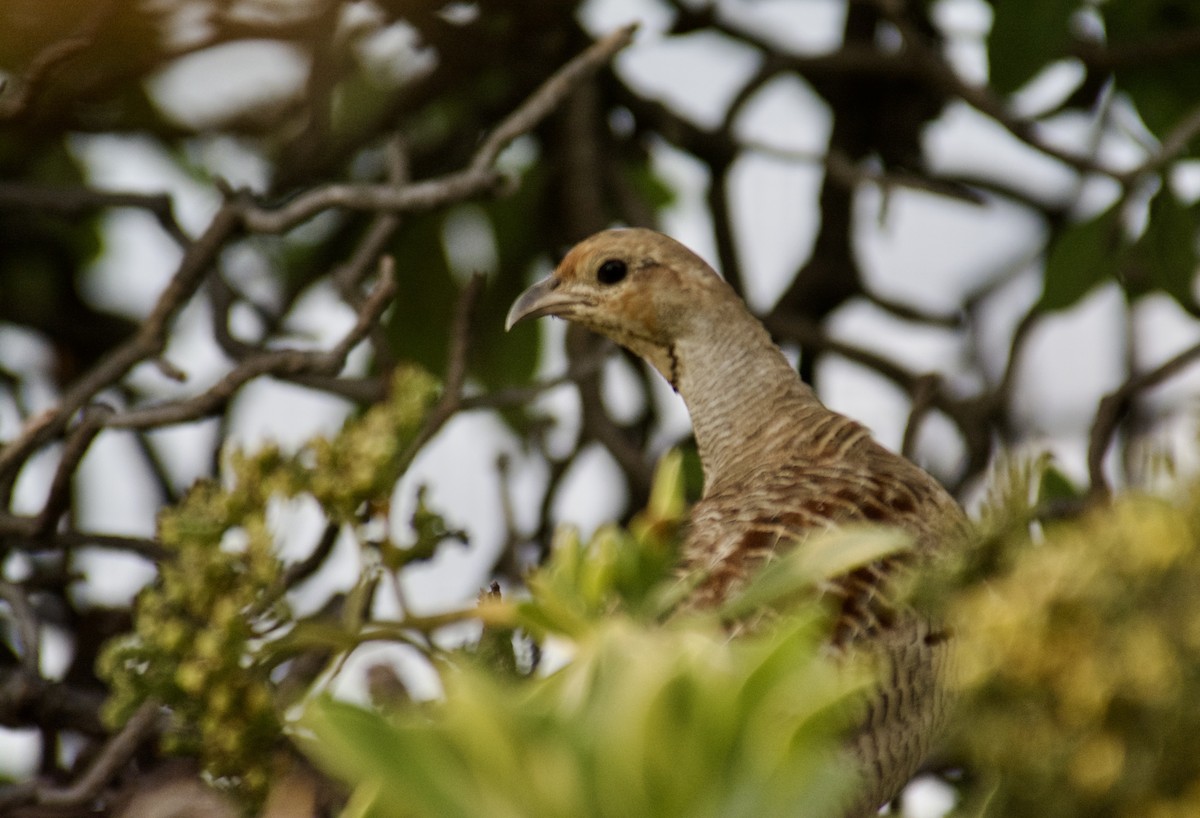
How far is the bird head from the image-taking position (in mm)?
4562

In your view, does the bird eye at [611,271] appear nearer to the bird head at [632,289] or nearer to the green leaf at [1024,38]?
the bird head at [632,289]

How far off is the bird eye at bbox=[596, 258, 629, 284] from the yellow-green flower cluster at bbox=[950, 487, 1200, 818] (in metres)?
3.54

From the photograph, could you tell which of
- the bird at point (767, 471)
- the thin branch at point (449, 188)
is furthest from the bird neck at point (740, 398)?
the thin branch at point (449, 188)

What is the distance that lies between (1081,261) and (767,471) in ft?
4.05

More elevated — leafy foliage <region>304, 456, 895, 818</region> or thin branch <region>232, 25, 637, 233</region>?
leafy foliage <region>304, 456, 895, 818</region>

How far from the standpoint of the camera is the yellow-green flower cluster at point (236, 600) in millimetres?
1696

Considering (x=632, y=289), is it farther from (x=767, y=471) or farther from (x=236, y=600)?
(x=236, y=600)

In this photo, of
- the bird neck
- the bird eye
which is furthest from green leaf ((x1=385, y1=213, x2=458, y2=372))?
the bird neck

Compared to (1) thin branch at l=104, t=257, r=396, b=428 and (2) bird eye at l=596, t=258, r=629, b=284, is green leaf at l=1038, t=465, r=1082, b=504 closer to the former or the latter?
(2) bird eye at l=596, t=258, r=629, b=284

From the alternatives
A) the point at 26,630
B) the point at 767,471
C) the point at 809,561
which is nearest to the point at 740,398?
the point at 767,471

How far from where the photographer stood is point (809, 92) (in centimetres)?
592

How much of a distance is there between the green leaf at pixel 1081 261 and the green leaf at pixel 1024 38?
0.51 metres

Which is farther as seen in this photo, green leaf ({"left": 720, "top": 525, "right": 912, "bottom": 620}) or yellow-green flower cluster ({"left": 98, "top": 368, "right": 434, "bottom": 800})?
yellow-green flower cluster ({"left": 98, "top": 368, "right": 434, "bottom": 800})

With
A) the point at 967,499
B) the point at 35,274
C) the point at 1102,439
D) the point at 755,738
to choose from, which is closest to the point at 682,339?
the point at 967,499
